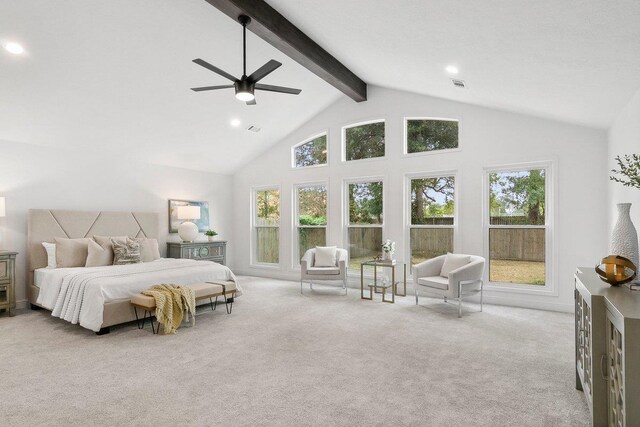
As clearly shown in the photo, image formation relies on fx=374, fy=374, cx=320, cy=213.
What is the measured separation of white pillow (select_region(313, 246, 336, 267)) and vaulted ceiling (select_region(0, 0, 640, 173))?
259 cm

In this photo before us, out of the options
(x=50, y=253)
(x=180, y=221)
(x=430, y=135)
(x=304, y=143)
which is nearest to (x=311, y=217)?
(x=304, y=143)

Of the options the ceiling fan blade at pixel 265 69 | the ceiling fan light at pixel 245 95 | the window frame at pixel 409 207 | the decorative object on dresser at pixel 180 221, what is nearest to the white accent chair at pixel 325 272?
the window frame at pixel 409 207

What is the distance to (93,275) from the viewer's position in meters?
4.39

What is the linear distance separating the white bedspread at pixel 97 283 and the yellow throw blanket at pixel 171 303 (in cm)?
23

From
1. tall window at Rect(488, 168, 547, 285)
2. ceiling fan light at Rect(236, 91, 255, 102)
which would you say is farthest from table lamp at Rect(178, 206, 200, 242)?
tall window at Rect(488, 168, 547, 285)

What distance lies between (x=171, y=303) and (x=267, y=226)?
160 inches

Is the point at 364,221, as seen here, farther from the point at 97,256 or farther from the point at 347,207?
the point at 97,256

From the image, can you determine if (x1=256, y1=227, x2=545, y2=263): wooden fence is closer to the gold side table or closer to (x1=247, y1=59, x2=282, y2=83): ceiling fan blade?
the gold side table

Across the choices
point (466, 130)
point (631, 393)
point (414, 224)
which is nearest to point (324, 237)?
point (414, 224)

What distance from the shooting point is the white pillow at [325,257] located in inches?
255

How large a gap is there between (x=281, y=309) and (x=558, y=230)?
12.9ft

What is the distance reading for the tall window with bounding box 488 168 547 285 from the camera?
5289mm

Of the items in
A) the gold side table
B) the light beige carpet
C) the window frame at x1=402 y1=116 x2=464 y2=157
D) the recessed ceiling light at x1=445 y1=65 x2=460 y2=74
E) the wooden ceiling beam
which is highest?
the wooden ceiling beam

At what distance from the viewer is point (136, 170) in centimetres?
679
